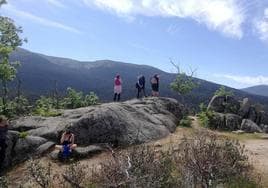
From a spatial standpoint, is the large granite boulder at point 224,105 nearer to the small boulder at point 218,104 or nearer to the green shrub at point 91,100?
the small boulder at point 218,104

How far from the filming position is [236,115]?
41.9m

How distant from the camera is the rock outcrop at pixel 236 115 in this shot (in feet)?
128

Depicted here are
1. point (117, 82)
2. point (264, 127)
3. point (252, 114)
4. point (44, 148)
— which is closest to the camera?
point (44, 148)

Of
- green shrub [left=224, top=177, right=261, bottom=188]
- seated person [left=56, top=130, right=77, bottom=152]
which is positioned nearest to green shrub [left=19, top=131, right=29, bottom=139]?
seated person [left=56, top=130, right=77, bottom=152]

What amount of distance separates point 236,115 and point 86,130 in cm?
1968

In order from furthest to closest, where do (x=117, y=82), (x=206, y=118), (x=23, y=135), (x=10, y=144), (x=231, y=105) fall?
(x=231, y=105), (x=206, y=118), (x=117, y=82), (x=23, y=135), (x=10, y=144)

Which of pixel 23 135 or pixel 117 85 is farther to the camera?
pixel 117 85

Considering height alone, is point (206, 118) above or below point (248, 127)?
above

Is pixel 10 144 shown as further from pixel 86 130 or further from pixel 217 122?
pixel 217 122

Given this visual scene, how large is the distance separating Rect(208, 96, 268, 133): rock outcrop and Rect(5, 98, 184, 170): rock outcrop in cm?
1012

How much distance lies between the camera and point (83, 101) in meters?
36.8

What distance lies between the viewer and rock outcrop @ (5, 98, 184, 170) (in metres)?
24.7

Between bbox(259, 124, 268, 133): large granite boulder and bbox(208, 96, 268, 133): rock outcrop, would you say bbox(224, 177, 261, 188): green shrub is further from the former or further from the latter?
bbox(259, 124, 268, 133): large granite boulder

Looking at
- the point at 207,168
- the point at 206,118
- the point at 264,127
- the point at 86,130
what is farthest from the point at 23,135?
the point at 264,127
